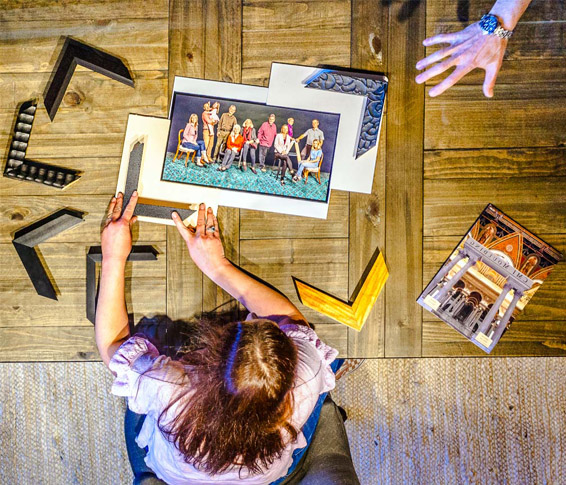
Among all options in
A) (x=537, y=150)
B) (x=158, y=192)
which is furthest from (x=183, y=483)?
(x=537, y=150)

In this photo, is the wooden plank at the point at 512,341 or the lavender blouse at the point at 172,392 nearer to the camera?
the lavender blouse at the point at 172,392

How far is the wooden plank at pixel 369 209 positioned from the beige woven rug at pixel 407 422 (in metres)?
0.08

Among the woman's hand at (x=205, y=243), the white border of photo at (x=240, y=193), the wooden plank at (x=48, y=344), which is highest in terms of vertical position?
the white border of photo at (x=240, y=193)

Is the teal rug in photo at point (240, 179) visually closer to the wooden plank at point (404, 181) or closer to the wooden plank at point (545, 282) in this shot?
the wooden plank at point (404, 181)

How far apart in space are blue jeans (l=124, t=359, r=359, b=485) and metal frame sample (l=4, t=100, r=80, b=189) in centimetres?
64

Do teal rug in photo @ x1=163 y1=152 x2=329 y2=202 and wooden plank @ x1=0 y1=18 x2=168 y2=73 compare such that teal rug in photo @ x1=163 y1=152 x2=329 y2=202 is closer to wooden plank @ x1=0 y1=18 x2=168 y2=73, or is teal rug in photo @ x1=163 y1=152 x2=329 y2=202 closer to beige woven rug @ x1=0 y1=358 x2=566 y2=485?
wooden plank @ x1=0 y1=18 x2=168 y2=73

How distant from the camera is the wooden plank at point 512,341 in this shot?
3.78ft

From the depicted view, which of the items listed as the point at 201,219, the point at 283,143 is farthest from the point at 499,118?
the point at 201,219

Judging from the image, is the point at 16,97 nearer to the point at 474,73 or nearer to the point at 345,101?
the point at 345,101

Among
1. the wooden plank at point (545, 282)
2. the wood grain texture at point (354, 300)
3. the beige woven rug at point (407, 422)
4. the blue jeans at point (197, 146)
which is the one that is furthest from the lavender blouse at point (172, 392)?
the blue jeans at point (197, 146)


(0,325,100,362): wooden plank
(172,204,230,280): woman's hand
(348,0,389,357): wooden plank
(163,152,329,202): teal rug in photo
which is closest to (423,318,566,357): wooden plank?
(348,0,389,357): wooden plank

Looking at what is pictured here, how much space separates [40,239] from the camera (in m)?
1.12

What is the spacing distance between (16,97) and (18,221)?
336 mm

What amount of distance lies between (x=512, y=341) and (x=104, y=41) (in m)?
1.39
